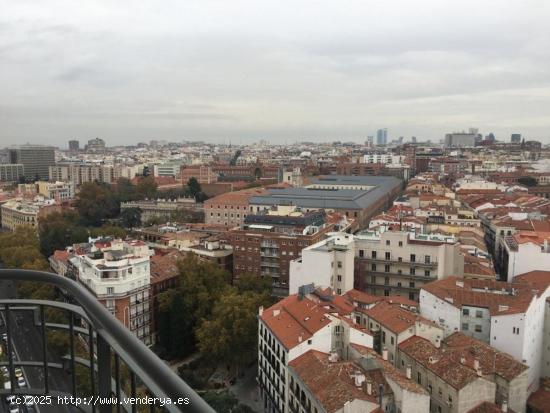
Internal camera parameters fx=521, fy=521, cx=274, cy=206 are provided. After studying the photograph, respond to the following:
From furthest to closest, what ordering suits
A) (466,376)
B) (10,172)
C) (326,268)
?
(10,172) < (326,268) < (466,376)

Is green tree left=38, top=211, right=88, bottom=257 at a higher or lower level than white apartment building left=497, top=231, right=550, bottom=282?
lower

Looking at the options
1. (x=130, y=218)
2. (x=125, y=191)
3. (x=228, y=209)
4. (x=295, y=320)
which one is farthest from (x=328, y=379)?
(x=125, y=191)

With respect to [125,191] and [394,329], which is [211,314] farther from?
[125,191]

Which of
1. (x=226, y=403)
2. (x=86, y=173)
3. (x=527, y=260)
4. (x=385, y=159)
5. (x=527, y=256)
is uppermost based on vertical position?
(x=385, y=159)

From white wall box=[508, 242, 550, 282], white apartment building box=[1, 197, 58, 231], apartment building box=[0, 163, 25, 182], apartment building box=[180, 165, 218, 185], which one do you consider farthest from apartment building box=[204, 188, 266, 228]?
apartment building box=[0, 163, 25, 182]

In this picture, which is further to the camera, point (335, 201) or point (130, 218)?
point (130, 218)

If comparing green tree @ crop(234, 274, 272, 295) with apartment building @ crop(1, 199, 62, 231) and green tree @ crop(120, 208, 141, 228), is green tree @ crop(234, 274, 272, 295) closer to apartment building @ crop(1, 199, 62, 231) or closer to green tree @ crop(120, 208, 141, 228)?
green tree @ crop(120, 208, 141, 228)
